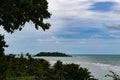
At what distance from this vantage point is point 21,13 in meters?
33.2

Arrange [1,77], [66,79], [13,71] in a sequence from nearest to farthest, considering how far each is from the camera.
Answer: [1,77], [13,71], [66,79]

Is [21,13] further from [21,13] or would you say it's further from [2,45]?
[2,45]

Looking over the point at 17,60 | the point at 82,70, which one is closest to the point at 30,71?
the point at 17,60

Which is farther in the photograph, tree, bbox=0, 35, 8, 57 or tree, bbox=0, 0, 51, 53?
tree, bbox=0, 35, 8, 57

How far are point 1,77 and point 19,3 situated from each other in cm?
732

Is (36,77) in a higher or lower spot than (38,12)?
lower

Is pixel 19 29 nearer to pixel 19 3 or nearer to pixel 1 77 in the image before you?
pixel 19 3

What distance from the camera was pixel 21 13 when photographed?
3325 cm

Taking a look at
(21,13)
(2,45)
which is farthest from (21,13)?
(2,45)

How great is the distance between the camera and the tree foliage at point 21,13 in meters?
31.6

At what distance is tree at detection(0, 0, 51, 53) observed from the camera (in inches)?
1244

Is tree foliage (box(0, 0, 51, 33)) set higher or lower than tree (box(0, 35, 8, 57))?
higher

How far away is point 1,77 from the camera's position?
87.0 ft

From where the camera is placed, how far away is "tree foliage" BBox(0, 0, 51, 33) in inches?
1244
